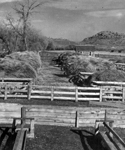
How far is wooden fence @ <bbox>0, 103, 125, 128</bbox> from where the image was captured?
1030 centimetres

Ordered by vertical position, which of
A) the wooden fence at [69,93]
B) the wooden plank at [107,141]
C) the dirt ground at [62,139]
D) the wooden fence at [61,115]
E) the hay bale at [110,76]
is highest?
the hay bale at [110,76]

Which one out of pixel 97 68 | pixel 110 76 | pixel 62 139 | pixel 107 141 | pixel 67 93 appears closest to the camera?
pixel 107 141

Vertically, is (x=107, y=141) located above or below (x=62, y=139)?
above

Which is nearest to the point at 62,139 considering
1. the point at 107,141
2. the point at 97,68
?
the point at 107,141

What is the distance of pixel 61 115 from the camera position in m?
10.3

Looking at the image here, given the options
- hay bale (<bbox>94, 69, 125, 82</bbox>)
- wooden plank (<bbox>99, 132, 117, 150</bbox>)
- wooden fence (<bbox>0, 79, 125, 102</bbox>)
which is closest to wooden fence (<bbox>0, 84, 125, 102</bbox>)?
wooden fence (<bbox>0, 79, 125, 102</bbox>)

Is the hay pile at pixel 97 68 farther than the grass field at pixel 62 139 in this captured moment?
Yes

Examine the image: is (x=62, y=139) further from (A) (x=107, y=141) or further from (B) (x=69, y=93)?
(B) (x=69, y=93)

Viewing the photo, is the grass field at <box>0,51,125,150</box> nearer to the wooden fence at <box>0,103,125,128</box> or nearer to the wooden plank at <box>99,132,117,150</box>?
the wooden fence at <box>0,103,125,128</box>

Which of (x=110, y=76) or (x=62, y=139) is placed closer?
(x=62, y=139)

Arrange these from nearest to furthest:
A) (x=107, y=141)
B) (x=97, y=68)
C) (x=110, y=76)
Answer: (x=107, y=141) < (x=110, y=76) < (x=97, y=68)

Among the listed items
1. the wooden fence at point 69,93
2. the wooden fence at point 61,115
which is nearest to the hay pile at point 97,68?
the wooden fence at point 69,93

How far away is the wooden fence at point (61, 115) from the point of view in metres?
10.3

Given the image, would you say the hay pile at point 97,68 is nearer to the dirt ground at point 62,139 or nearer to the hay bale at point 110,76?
the hay bale at point 110,76
